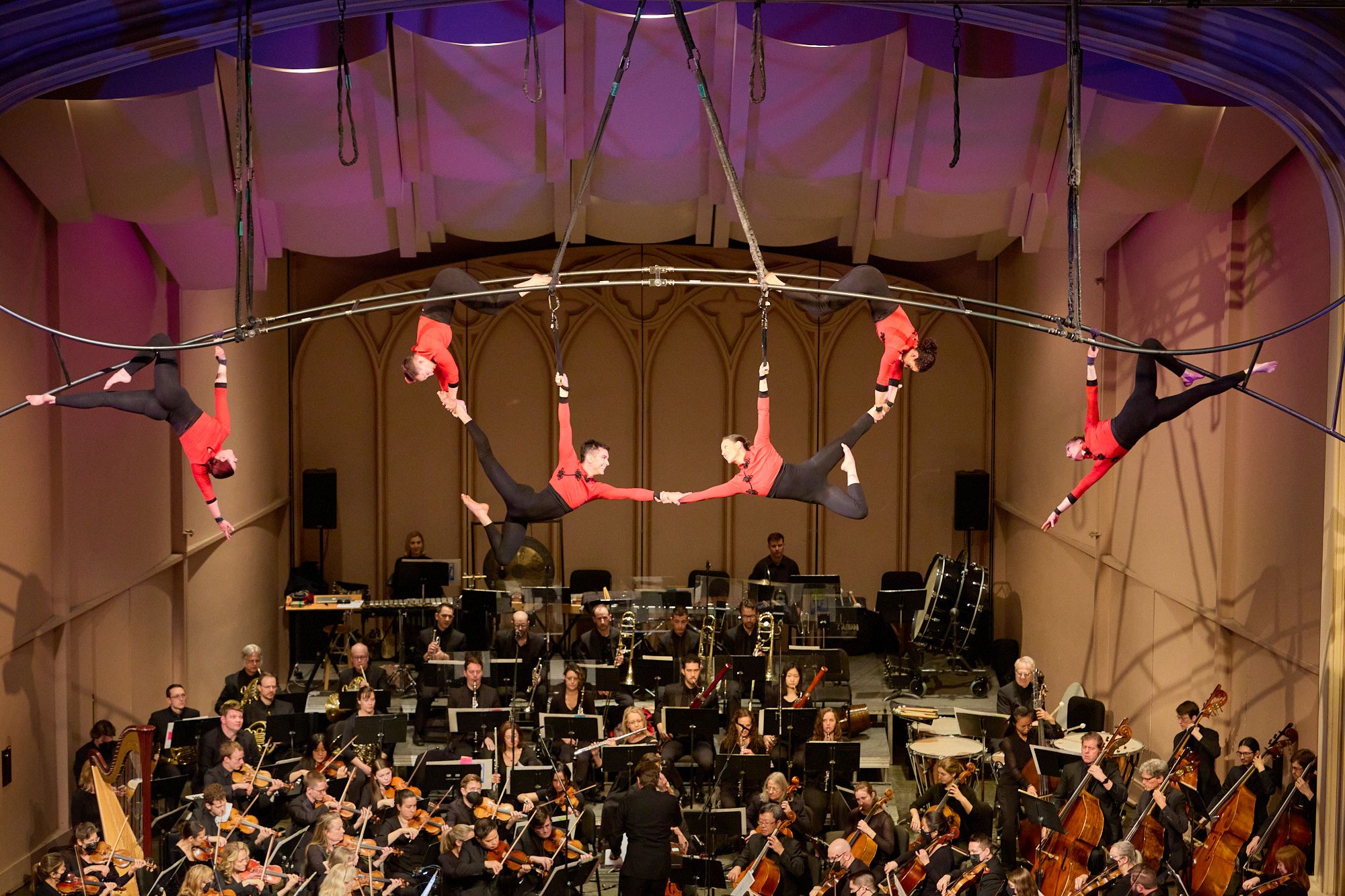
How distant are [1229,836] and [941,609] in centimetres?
500

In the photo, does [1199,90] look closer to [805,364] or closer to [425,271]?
[805,364]

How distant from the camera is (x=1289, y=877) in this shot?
6.76 m

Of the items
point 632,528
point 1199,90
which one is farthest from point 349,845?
point 632,528

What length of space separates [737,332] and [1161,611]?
6.20 meters

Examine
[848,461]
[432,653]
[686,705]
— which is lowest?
[686,705]

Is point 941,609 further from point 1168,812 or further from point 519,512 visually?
point 519,512

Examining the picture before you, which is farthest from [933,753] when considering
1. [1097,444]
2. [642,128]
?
[642,128]

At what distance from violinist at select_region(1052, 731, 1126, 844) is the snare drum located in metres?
1.10

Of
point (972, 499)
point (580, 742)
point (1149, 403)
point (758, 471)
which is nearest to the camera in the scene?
point (1149, 403)

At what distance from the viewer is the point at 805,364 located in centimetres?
1483

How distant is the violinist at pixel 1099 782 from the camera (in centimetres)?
816

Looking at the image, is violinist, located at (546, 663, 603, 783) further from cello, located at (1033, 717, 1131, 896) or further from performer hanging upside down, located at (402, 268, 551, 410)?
performer hanging upside down, located at (402, 268, 551, 410)

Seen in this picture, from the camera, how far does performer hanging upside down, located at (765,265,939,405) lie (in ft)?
19.4

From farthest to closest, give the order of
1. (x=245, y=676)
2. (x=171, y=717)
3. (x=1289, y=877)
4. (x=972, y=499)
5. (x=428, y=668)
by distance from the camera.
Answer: (x=972, y=499) → (x=428, y=668) → (x=245, y=676) → (x=171, y=717) → (x=1289, y=877)
